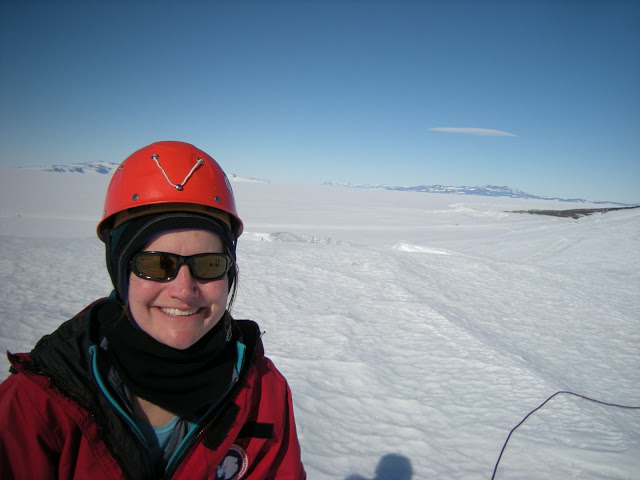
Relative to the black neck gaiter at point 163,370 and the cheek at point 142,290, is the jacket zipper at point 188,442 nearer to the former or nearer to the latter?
the black neck gaiter at point 163,370

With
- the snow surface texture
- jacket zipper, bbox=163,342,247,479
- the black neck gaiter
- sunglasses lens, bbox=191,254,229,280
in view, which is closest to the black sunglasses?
sunglasses lens, bbox=191,254,229,280

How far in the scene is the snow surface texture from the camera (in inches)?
112

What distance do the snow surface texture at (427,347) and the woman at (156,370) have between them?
6.12 ft

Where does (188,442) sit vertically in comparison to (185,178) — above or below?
below

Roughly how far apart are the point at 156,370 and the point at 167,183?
718mm

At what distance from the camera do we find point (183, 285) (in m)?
1.15

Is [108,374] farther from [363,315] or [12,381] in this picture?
[363,315]

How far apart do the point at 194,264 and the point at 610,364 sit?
616 cm

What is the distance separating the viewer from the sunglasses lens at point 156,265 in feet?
3.82

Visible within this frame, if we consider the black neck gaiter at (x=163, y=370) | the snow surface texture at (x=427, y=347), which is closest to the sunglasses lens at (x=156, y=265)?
the black neck gaiter at (x=163, y=370)

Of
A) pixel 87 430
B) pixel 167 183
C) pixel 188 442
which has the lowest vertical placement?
pixel 188 442

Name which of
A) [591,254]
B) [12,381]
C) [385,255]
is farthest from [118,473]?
[591,254]

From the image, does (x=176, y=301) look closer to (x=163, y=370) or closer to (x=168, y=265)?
(x=168, y=265)

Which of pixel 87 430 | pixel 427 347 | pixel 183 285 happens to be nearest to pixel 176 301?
pixel 183 285
